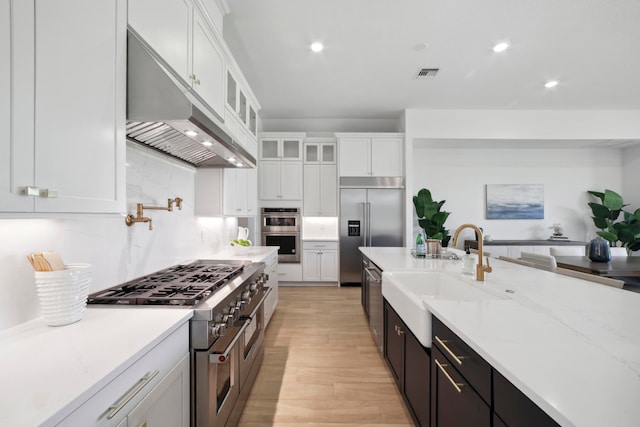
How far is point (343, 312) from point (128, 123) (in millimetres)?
3162

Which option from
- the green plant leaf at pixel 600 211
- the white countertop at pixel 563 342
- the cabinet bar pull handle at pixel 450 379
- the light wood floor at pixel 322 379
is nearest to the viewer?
the white countertop at pixel 563 342

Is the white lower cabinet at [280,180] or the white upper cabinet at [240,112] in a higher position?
the white upper cabinet at [240,112]

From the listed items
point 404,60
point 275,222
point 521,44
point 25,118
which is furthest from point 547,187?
point 25,118

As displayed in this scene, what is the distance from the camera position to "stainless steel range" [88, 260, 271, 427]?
48.1 inches

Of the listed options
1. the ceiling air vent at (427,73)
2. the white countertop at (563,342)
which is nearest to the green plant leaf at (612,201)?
the ceiling air vent at (427,73)

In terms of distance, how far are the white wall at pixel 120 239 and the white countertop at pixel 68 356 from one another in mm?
172

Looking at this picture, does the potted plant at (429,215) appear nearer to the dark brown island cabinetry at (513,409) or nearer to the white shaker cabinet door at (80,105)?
the dark brown island cabinetry at (513,409)

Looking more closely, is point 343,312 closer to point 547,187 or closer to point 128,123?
point 128,123

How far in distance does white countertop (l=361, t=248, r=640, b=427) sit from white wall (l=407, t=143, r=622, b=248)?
4.43 meters

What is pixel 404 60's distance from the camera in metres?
3.39

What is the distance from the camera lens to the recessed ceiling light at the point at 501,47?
9.95 ft

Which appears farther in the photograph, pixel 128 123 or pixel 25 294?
pixel 128 123

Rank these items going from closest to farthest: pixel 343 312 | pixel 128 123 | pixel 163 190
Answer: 1. pixel 128 123
2. pixel 163 190
3. pixel 343 312

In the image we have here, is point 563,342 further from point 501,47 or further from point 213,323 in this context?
point 501,47
